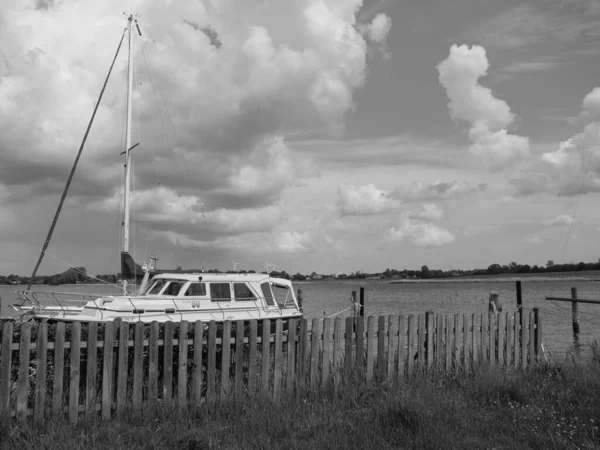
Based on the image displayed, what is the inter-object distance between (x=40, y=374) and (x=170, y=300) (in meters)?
10.5

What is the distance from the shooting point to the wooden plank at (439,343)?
9508mm

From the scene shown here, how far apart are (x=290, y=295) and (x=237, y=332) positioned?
14.0 meters

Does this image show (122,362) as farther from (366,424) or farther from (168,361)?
(366,424)

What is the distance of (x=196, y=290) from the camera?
17859 mm

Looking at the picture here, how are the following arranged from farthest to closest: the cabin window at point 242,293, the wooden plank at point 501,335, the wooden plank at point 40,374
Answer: the cabin window at point 242,293, the wooden plank at point 501,335, the wooden plank at point 40,374

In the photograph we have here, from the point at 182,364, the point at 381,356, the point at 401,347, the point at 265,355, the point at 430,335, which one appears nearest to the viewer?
the point at 182,364

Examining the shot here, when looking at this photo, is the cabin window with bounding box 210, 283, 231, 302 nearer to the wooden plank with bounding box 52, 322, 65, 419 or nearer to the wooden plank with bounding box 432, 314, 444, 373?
the wooden plank with bounding box 432, 314, 444, 373

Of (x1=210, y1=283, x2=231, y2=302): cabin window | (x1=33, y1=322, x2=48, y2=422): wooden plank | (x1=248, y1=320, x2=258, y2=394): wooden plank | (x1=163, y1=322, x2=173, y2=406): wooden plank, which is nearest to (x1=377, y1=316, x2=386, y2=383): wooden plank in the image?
(x1=248, y1=320, x2=258, y2=394): wooden plank

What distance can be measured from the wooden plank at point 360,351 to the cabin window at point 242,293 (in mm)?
9913

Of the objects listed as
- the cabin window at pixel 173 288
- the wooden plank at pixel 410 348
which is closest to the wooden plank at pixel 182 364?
the wooden plank at pixel 410 348

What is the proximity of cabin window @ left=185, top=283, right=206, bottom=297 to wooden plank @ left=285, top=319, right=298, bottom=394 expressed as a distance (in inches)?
390

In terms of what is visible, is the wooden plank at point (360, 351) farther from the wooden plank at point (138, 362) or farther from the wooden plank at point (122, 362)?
the wooden plank at point (122, 362)

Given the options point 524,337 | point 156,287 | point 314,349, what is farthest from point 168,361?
point 156,287

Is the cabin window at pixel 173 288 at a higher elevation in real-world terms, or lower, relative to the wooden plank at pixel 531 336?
higher
